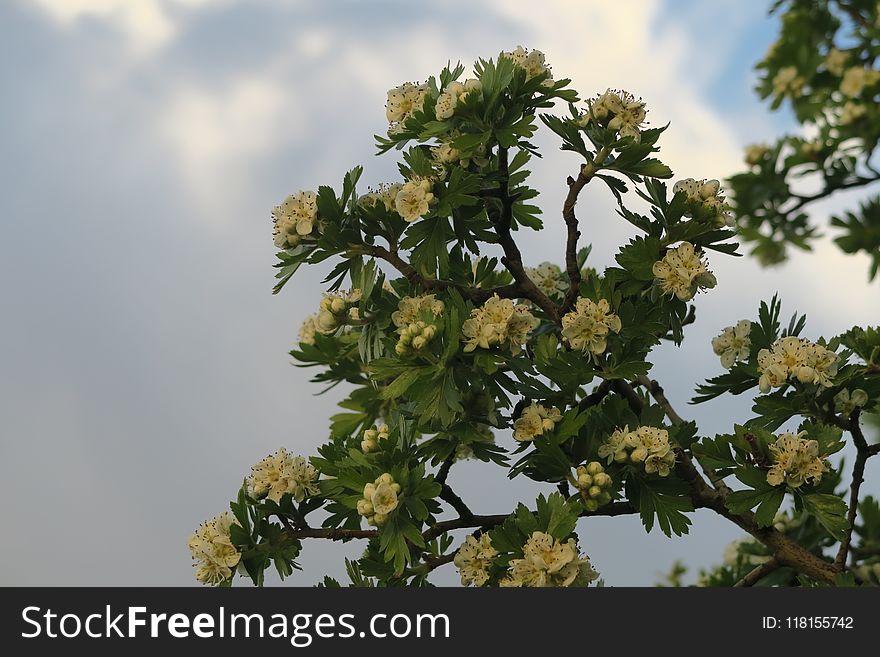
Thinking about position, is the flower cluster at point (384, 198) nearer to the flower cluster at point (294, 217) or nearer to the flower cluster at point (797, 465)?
the flower cluster at point (294, 217)

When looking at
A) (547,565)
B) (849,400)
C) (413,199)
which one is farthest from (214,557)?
(849,400)

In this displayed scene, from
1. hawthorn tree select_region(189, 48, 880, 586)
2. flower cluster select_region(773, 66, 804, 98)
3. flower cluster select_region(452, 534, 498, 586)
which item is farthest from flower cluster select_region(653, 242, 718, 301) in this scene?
flower cluster select_region(773, 66, 804, 98)

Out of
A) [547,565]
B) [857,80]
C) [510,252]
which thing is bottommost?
[547,565]

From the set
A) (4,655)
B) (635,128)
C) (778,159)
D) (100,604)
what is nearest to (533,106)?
(635,128)

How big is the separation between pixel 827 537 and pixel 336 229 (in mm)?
2384

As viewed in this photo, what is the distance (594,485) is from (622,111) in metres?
1.06

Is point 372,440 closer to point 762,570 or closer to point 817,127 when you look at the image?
point 762,570

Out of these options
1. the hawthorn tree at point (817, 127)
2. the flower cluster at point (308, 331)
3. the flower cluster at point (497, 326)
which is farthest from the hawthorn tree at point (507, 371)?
the hawthorn tree at point (817, 127)

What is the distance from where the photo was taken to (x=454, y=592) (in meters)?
2.34

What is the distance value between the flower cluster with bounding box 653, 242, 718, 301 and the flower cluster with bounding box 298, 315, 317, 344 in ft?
4.30

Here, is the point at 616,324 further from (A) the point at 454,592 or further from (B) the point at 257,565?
(B) the point at 257,565

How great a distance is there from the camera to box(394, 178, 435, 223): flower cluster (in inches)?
97.0

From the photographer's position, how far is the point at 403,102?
108 inches

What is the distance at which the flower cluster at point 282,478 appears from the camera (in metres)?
2.54
